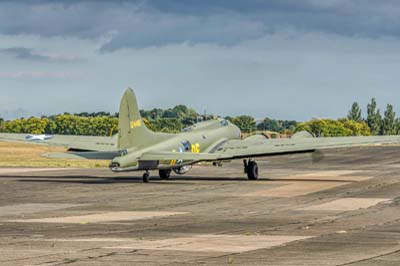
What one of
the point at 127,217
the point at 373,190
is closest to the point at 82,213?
the point at 127,217

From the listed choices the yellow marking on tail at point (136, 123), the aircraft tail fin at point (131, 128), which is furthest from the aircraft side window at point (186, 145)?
the yellow marking on tail at point (136, 123)

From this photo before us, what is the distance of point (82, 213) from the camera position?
39.2 metres

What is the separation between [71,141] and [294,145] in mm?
A: 14353

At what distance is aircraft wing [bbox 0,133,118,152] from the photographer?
64.0 m

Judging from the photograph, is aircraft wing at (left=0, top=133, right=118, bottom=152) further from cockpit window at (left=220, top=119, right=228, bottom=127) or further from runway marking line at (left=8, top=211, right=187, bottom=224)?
runway marking line at (left=8, top=211, right=187, bottom=224)

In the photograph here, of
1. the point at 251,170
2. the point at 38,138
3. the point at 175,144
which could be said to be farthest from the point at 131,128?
the point at 38,138

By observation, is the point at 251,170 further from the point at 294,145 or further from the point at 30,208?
the point at 30,208

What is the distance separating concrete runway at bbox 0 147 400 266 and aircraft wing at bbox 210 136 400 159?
1971mm

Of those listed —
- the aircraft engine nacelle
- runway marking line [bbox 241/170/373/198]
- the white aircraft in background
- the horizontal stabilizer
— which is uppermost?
the white aircraft in background

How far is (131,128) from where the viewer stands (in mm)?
56781

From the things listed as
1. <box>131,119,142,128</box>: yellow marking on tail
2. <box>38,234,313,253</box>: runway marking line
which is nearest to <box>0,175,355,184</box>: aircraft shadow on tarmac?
<box>131,119,142,128</box>: yellow marking on tail

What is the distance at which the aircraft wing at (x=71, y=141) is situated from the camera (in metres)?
64.0

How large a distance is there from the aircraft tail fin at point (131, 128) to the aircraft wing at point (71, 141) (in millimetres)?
6296

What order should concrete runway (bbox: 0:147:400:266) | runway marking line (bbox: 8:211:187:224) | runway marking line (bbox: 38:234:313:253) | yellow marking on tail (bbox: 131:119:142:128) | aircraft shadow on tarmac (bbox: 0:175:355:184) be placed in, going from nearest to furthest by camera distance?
concrete runway (bbox: 0:147:400:266) → runway marking line (bbox: 38:234:313:253) → runway marking line (bbox: 8:211:187:224) → yellow marking on tail (bbox: 131:119:142:128) → aircraft shadow on tarmac (bbox: 0:175:355:184)
